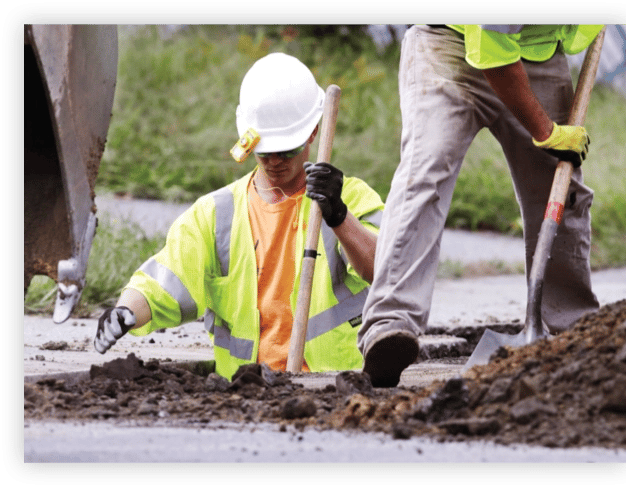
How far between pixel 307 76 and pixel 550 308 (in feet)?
4.71

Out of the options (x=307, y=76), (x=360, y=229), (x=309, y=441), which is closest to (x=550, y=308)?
(x=360, y=229)

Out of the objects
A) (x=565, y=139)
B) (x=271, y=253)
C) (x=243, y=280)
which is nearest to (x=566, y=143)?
(x=565, y=139)

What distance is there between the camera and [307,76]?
3.83m

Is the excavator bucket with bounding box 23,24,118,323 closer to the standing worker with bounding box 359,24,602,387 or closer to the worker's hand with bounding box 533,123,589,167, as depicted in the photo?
the standing worker with bounding box 359,24,602,387

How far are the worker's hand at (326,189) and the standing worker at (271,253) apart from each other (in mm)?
151

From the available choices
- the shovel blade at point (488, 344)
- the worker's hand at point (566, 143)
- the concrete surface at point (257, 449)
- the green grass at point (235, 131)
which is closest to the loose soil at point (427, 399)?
the concrete surface at point (257, 449)

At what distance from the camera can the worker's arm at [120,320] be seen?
129 inches

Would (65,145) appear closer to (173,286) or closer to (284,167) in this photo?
(173,286)

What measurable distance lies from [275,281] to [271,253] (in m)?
0.12

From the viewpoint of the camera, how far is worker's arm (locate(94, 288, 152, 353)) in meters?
3.28

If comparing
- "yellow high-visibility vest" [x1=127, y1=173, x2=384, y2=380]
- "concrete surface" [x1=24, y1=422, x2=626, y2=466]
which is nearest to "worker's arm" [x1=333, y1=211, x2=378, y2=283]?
"yellow high-visibility vest" [x1=127, y1=173, x2=384, y2=380]

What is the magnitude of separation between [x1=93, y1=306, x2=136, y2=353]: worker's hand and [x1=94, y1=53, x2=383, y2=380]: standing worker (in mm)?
303
